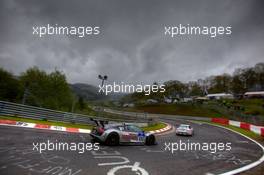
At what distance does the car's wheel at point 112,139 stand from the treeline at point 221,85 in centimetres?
10046

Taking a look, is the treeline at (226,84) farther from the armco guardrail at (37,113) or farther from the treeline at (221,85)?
the armco guardrail at (37,113)

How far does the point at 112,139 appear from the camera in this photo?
1211 cm

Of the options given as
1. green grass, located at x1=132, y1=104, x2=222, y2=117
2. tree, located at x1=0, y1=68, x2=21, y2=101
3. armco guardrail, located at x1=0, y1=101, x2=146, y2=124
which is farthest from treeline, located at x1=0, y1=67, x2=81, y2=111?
armco guardrail, located at x1=0, y1=101, x2=146, y2=124

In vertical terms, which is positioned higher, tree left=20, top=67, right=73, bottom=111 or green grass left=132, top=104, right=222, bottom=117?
tree left=20, top=67, right=73, bottom=111

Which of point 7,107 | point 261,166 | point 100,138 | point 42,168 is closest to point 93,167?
point 42,168

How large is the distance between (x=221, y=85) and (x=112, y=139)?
118m

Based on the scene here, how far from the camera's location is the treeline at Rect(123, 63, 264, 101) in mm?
99500

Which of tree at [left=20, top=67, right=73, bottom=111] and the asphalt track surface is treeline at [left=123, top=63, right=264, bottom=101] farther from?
the asphalt track surface

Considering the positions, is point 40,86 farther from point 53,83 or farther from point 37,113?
point 37,113

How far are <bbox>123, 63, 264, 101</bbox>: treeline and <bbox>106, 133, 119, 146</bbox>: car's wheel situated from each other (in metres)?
100

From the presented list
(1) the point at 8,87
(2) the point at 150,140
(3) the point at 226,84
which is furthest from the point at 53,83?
(3) the point at 226,84

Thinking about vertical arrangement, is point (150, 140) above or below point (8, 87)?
below

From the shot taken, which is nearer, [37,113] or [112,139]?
[112,139]

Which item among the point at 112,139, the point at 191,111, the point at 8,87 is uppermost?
the point at 8,87
